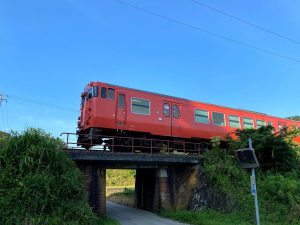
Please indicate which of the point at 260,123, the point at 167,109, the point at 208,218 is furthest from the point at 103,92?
the point at 260,123

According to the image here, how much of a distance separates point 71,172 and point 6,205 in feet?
9.63

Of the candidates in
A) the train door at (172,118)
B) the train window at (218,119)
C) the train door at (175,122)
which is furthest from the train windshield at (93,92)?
the train window at (218,119)

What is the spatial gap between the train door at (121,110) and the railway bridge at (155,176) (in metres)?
1.81

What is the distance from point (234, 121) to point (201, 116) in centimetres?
342

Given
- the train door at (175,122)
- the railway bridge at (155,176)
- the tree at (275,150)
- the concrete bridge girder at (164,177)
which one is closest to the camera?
the railway bridge at (155,176)

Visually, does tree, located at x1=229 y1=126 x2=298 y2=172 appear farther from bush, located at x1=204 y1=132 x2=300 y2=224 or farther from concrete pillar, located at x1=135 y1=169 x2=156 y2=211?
concrete pillar, located at x1=135 y1=169 x2=156 y2=211

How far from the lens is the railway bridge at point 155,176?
17422 mm

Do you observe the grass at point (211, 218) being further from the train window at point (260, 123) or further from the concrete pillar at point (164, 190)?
the train window at point (260, 123)

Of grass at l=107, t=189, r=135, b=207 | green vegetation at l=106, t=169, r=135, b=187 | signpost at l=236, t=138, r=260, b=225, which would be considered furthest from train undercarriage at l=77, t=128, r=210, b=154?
green vegetation at l=106, t=169, r=135, b=187

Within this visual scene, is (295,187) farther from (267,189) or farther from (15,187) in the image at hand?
(15,187)

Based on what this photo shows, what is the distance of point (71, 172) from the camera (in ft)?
47.4

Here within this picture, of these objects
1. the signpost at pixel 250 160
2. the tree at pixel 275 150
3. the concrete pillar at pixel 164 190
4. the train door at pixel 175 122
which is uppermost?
the train door at pixel 175 122

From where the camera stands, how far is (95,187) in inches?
692

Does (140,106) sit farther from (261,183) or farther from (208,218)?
(261,183)
